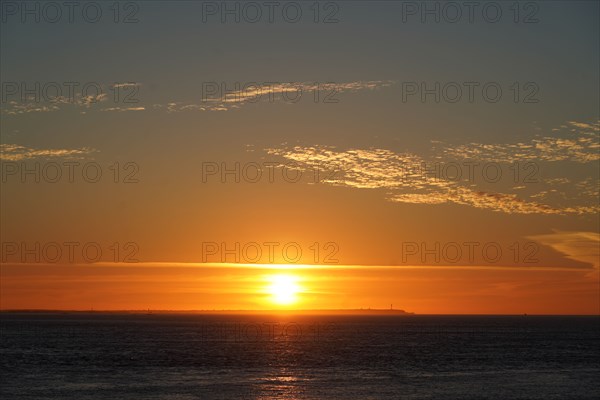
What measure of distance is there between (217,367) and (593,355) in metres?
69.4

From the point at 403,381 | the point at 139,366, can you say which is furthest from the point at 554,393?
the point at 139,366

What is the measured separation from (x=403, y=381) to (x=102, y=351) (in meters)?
70.6

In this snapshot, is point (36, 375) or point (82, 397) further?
point (36, 375)

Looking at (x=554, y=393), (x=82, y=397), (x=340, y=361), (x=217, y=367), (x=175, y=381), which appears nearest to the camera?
(x=82, y=397)

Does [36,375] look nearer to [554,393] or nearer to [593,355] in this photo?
[554,393]

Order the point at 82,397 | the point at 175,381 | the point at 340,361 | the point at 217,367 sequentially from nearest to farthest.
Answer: the point at 82,397
the point at 175,381
the point at 217,367
the point at 340,361

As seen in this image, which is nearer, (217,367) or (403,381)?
(403,381)

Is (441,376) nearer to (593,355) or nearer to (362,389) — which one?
(362,389)

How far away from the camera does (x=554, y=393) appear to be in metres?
77.6

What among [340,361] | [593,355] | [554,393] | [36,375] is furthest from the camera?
[593,355]

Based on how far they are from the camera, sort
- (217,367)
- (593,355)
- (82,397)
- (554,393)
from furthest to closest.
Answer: (593,355) → (217,367) → (554,393) → (82,397)

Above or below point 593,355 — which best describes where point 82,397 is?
above

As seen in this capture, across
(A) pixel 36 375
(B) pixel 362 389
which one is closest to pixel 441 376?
(B) pixel 362 389

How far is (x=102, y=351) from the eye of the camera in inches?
5546
